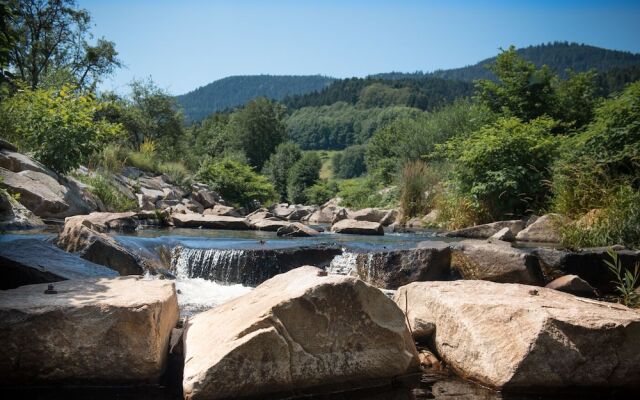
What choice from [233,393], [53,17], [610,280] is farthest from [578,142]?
[53,17]

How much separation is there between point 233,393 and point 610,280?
6391 millimetres

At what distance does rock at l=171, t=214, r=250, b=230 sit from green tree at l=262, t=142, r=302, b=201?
88.4 ft

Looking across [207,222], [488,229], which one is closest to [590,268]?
[488,229]

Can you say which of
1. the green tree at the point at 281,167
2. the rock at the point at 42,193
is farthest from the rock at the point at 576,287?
the green tree at the point at 281,167

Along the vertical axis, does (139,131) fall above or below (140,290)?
above

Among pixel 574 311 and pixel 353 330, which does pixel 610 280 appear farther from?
pixel 353 330

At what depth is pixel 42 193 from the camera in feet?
36.5

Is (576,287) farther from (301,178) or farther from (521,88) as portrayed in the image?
(301,178)

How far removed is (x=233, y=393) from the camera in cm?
328

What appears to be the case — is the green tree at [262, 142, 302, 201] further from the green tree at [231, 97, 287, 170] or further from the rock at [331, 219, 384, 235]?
the rock at [331, 219, 384, 235]

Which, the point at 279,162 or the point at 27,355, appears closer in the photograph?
the point at 27,355

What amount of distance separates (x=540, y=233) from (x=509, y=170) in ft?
9.63

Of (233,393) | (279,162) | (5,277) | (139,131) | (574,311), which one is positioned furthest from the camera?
(279,162)

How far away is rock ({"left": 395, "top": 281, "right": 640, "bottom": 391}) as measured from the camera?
3594mm
